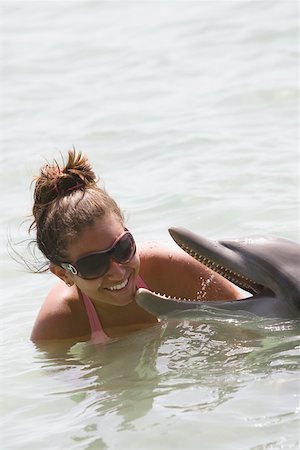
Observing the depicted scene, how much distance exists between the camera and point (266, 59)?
43.5 feet

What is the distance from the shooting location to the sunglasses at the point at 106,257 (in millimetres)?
5691

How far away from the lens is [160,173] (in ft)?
33.2

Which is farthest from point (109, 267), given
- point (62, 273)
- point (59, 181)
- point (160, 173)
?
point (160, 173)

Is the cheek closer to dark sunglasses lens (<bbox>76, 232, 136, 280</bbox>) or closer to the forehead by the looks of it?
dark sunglasses lens (<bbox>76, 232, 136, 280</bbox>)

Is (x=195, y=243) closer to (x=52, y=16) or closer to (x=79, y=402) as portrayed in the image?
(x=79, y=402)

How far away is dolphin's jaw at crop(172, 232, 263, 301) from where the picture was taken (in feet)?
18.8

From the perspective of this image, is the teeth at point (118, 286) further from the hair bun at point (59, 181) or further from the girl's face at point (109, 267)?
the hair bun at point (59, 181)

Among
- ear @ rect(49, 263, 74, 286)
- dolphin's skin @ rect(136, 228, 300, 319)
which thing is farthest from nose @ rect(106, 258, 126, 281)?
ear @ rect(49, 263, 74, 286)

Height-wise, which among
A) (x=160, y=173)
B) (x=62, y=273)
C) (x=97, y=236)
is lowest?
(x=160, y=173)

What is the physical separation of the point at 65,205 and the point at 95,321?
0.84 m

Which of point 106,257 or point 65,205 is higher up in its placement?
point 65,205

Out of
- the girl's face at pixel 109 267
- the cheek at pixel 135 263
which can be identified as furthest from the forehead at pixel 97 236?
the cheek at pixel 135 263

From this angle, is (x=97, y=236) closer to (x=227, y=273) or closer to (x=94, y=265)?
(x=94, y=265)

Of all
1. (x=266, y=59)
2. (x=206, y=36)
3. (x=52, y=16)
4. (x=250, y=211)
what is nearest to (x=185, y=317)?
(x=250, y=211)
